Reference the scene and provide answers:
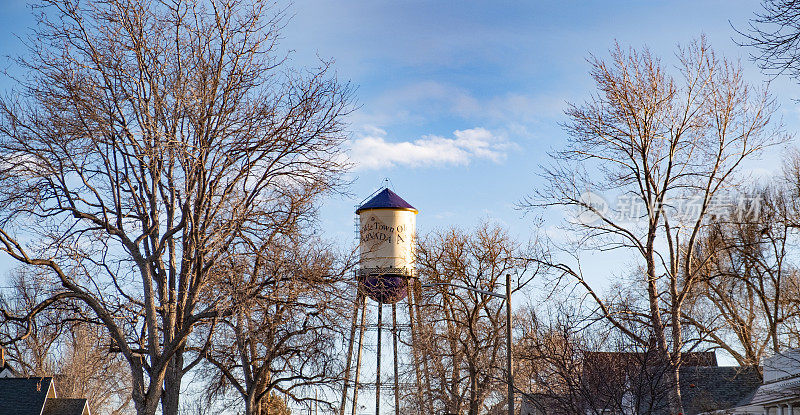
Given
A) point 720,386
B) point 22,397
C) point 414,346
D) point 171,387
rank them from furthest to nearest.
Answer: point 22,397 < point 414,346 < point 720,386 < point 171,387

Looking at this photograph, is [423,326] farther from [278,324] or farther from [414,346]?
[278,324]

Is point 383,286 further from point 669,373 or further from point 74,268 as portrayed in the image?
point 74,268

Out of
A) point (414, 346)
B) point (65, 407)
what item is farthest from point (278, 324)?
point (65, 407)

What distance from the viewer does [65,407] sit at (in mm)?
37844

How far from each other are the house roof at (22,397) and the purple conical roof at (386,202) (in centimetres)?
1538

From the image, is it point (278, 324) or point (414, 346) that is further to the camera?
point (414, 346)

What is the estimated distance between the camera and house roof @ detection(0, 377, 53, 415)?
114 feet

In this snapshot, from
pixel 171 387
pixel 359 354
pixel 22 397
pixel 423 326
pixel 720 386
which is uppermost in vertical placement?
pixel 423 326

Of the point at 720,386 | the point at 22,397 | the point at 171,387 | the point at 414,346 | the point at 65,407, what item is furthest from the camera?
the point at 65,407

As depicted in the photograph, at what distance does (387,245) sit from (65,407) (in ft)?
55.2

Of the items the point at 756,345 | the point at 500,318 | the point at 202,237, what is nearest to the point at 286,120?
the point at 202,237

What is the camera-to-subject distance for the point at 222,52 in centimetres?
1692

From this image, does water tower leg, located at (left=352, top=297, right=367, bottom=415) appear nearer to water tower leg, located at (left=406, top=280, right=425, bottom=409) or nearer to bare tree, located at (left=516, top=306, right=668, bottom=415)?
water tower leg, located at (left=406, top=280, right=425, bottom=409)

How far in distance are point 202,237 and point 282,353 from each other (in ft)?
26.5
